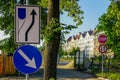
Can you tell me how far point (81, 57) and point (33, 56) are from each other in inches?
1524

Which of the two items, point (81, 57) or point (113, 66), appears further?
point (81, 57)

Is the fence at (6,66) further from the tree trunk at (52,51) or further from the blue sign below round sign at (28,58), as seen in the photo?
the blue sign below round sign at (28,58)

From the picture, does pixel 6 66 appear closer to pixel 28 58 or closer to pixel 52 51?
pixel 52 51

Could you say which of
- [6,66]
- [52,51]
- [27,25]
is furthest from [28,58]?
[6,66]

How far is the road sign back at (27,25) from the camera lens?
30.9 feet

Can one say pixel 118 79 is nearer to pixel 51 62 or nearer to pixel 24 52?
pixel 51 62

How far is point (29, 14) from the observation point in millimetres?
9477

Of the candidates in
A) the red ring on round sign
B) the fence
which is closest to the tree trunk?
the red ring on round sign

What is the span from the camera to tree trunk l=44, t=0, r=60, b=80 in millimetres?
12480

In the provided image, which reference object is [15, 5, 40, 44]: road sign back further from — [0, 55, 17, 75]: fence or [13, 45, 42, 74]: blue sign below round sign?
[0, 55, 17, 75]: fence

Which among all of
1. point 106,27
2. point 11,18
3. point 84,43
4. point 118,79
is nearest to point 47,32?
point 118,79

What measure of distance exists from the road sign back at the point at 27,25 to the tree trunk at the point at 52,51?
3161 millimetres

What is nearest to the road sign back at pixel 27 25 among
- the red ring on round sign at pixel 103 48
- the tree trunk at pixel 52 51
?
the tree trunk at pixel 52 51

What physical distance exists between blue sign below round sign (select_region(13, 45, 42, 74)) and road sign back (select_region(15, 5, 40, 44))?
0.17 m
